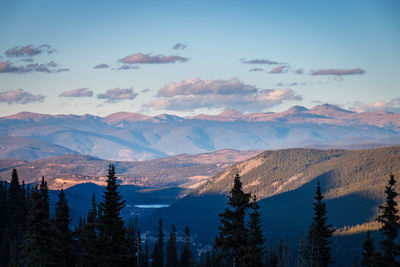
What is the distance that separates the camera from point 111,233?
177 ft

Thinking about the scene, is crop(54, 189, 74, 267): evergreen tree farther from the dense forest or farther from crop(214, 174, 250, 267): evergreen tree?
crop(214, 174, 250, 267): evergreen tree

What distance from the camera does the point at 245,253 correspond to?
51.0 meters

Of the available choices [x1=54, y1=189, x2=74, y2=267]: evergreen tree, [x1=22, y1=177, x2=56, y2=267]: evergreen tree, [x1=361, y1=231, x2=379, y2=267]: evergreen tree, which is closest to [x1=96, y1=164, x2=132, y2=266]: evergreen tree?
[x1=22, y1=177, x2=56, y2=267]: evergreen tree

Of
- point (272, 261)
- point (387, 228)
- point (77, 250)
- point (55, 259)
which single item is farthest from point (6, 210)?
point (387, 228)

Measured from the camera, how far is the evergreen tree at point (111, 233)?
176 ft

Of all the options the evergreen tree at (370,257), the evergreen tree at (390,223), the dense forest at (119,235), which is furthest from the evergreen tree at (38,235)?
the evergreen tree at (370,257)

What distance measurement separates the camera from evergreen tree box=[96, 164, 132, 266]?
53.7 m

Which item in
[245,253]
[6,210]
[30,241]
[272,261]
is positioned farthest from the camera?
[6,210]

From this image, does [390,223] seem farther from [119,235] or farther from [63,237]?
[63,237]

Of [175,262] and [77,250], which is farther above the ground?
[77,250]

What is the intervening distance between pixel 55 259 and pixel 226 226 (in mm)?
27547

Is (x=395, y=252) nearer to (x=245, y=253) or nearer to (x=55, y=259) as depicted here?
(x=245, y=253)

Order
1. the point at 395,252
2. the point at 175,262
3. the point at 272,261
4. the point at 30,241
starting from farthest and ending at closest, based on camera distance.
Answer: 1. the point at 175,262
2. the point at 272,261
3. the point at 395,252
4. the point at 30,241

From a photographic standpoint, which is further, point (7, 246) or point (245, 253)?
point (7, 246)
